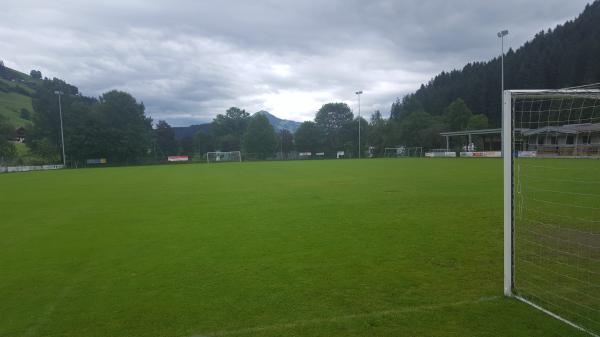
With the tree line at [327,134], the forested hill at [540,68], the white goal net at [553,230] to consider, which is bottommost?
the white goal net at [553,230]

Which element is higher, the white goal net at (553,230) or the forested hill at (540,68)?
the forested hill at (540,68)

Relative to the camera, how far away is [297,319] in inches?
139

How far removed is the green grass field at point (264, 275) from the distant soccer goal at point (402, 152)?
6810cm

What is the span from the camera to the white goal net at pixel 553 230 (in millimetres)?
3871

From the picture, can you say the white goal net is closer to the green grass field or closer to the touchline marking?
the green grass field

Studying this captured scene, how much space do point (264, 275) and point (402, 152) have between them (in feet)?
250

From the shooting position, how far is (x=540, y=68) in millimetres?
65625

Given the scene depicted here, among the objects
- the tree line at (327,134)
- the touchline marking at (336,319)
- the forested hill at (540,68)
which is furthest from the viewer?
the tree line at (327,134)

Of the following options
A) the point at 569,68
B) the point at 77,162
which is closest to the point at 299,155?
the point at 77,162

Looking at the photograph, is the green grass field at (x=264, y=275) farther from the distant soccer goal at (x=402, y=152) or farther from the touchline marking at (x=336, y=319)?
the distant soccer goal at (x=402, y=152)

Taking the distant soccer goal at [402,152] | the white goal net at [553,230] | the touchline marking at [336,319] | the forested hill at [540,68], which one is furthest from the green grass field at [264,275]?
the distant soccer goal at [402,152]

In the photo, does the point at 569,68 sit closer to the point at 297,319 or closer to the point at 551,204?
the point at 551,204

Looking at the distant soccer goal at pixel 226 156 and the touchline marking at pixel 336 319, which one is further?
the distant soccer goal at pixel 226 156

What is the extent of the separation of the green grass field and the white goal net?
1.13ft
